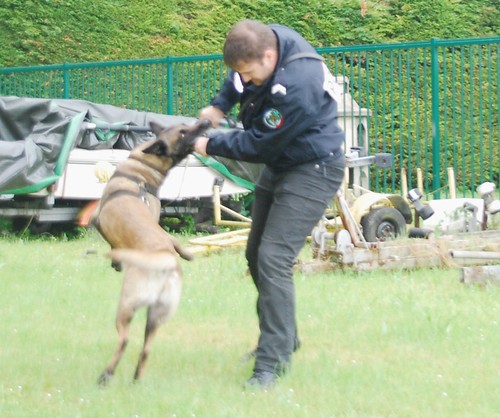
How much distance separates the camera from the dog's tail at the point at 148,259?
18.7 ft

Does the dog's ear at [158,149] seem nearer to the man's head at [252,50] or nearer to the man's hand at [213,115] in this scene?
the man's hand at [213,115]

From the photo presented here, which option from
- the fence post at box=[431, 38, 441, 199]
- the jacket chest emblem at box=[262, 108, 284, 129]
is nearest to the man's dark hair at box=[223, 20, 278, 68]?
the jacket chest emblem at box=[262, 108, 284, 129]

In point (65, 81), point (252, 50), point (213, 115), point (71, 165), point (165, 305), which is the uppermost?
point (252, 50)

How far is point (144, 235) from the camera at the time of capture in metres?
5.90

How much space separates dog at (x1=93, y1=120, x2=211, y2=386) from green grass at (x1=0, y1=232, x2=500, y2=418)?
411mm

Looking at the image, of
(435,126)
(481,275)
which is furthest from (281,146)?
(435,126)

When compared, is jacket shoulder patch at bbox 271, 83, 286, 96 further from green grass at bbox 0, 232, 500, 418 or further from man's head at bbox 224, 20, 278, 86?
green grass at bbox 0, 232, 500, 418

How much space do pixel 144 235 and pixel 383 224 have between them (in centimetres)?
521

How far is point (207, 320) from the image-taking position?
7.77 m

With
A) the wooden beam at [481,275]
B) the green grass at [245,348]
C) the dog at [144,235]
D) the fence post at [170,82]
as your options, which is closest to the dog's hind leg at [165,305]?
the dog at [144,235]

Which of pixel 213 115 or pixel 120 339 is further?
pixel 213 115

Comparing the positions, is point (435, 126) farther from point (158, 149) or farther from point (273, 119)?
point (273, 119)

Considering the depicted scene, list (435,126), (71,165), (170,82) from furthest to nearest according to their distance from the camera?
(170,82), (435,126), (71,165)

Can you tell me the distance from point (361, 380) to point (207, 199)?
740cm
